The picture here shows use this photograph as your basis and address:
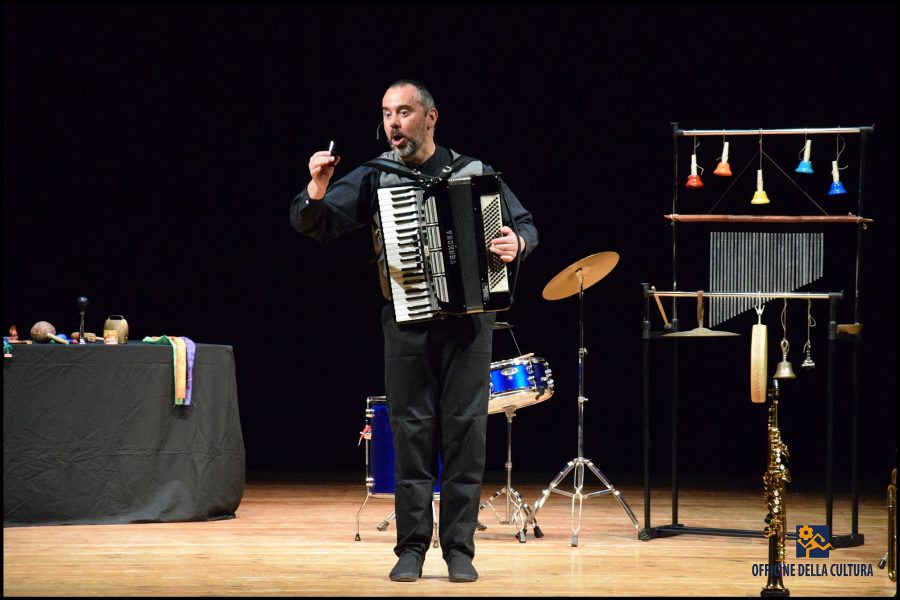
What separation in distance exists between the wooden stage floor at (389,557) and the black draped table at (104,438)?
133 mm

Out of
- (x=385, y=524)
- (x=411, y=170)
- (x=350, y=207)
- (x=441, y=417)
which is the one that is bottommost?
(x=385, y=524)

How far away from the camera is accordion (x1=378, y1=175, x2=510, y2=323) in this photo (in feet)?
11.0

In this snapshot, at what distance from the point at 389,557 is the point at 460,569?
25.0 inches

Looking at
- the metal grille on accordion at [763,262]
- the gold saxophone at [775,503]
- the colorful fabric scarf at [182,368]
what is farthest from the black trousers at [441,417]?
the colorful fabric scarf at [182,368]

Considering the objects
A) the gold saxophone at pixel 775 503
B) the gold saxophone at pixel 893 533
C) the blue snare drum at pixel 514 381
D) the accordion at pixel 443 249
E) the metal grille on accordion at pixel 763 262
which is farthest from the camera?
the blue snare drum at pixel 514 381

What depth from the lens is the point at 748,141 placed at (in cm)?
652

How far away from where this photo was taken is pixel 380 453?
484 cm

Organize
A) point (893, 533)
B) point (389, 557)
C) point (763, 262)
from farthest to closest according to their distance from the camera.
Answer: point (763, 262) < point (389, 557) < point (893, 533)

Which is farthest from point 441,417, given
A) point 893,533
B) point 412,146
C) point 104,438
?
point 104,438

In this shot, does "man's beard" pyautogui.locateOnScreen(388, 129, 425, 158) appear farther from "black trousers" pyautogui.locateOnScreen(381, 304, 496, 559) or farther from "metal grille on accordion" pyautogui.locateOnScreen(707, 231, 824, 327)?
"metal grille on accordion" pyautogui.locateOnScreen(707, 231, 824, 327)

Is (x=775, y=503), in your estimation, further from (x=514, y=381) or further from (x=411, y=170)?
(x=514, y=381)

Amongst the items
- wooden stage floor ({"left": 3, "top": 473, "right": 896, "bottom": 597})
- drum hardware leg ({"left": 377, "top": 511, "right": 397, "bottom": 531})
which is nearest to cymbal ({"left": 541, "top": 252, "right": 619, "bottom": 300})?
wooden stage floor ({"left": 3, "top": 473, "right": 896, "bottom": 597})

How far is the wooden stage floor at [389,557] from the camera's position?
341cm

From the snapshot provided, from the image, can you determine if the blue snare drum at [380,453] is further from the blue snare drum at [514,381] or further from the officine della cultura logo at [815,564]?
the officine della cultura logo at [815,564]
